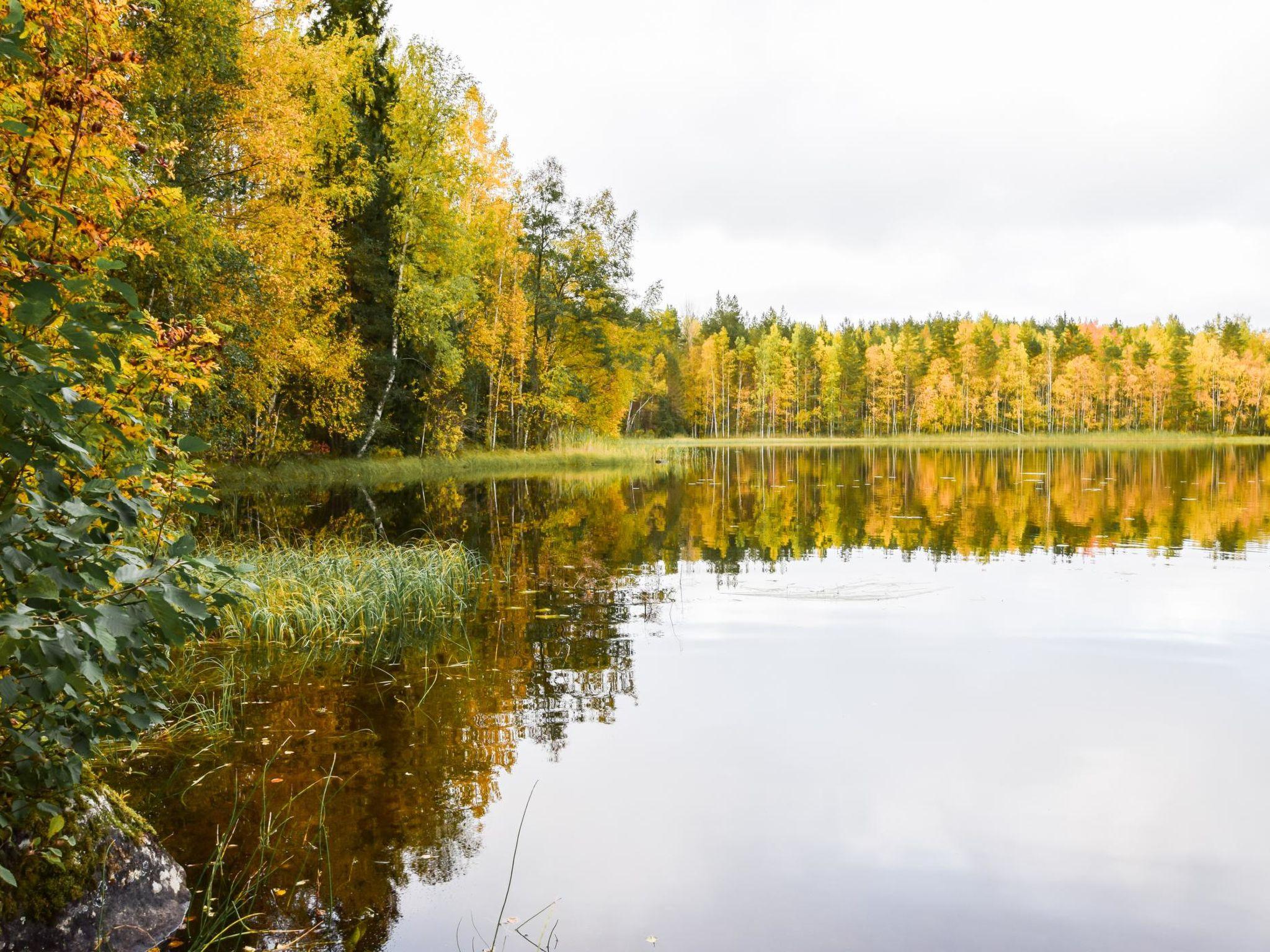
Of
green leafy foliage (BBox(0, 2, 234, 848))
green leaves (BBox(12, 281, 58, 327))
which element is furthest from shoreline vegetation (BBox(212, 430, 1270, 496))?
green leaves (BBox(12, 281, 58, 327))

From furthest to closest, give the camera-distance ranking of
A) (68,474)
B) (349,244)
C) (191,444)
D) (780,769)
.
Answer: (349,244) < (780,769) < (68,474) < (191,444)

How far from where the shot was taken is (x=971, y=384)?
90.5 metres

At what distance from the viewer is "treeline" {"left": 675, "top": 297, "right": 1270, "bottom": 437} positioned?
295 feet

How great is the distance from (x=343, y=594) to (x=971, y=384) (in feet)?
296

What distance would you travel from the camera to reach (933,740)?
6.72m

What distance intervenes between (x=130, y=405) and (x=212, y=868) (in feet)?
7.60

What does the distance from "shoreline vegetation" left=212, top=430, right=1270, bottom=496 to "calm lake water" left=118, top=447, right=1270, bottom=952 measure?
15094 mm

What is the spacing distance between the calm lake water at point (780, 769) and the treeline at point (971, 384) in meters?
76.7

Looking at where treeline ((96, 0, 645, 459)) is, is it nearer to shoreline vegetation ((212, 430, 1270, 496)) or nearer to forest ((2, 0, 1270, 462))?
forest ((2, 0, 1270, 462))

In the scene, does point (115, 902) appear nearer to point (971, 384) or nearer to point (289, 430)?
point (289, 430)

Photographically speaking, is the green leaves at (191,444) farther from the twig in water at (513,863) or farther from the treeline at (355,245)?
the twig in water at (513,863)

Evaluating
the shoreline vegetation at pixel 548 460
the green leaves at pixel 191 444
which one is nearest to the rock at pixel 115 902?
the green leaves at pixel 191 444

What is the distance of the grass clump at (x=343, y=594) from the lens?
29.4ft

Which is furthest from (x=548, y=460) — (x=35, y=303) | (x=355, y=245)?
(x=35, y=303)
